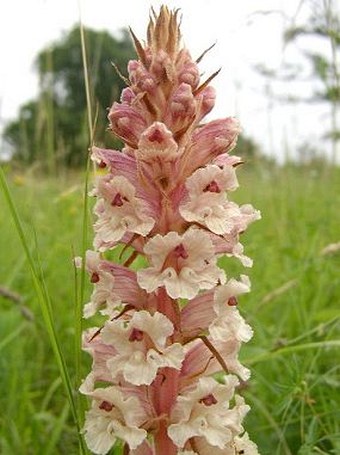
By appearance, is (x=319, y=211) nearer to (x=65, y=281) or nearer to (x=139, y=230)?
(x=65, y=281)

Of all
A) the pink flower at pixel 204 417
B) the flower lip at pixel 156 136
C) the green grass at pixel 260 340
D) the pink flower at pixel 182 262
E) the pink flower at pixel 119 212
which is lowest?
the green grass at pixel 260 340

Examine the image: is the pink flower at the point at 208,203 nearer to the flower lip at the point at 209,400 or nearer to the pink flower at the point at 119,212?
Result: the pink flower at the point at 119,212

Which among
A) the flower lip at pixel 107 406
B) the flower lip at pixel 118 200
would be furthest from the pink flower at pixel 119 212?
the flower lip at pixel 107 406

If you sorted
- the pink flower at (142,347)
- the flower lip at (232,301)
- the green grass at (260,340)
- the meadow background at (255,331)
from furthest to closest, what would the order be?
the green grass at (260,340), the meadow background at (255,331), the flower lip at (232,301), the pink flower at (142,347)

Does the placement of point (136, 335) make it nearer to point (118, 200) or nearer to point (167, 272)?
point (167, 272)

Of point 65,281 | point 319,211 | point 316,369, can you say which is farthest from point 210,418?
point 319,211

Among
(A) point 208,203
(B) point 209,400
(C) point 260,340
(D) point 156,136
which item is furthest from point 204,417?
(C) point 260,340
